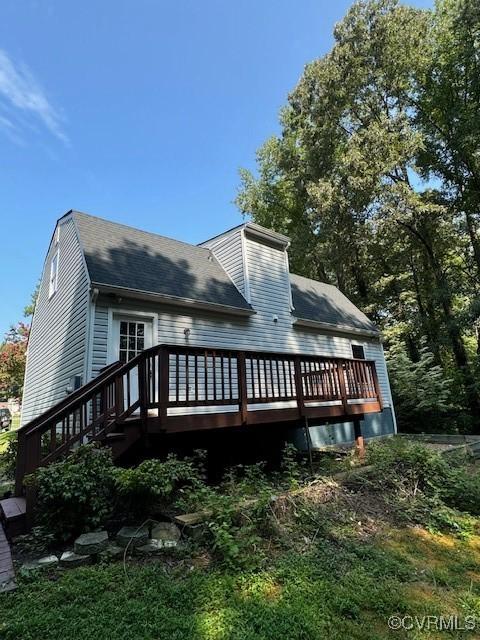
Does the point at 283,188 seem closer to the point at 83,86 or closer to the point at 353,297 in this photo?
the point at 353,297

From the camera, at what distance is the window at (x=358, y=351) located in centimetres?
1220

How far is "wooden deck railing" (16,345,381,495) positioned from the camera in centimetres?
430

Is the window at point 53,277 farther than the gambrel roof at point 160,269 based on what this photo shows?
Yes

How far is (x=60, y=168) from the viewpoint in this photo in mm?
13297

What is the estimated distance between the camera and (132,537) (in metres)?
3.49

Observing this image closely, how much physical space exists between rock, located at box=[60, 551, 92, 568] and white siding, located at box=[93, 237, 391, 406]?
3.44 m

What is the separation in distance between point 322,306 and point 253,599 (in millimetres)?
10346

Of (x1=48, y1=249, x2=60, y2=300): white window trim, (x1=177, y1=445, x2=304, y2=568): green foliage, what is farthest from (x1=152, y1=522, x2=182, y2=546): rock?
(x1=48, y1=249, x2=60, y2=300): white window trim

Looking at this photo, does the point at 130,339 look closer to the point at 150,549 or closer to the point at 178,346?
the point at 178,346

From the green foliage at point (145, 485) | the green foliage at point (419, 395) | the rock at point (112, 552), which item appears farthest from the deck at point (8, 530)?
the green foliage at point (419, 395)

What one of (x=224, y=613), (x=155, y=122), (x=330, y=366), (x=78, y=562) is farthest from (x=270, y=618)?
(x=155, y=122)

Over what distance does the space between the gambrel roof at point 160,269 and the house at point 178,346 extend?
0.14 ft

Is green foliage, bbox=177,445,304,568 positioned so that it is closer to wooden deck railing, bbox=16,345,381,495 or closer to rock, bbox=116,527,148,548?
rock, bbox=116,527,148,548

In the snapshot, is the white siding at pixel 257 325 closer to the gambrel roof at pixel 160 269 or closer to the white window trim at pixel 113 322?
the white window trim at pixel 113 322
